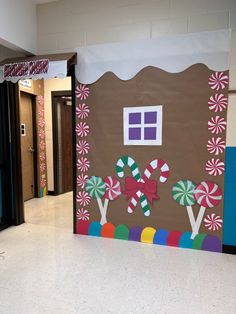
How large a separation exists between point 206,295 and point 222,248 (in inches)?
34.2

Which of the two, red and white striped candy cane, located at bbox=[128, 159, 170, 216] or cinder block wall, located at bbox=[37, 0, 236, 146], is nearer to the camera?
cinder block wall, located at bbox=[37, 0, 236, 146]

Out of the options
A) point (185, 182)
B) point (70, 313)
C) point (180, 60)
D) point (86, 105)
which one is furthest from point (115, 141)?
point (70, 313)

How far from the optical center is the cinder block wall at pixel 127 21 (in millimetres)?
2697

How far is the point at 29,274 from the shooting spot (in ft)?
7.88

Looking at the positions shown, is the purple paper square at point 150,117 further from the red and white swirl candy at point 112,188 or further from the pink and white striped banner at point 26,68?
the pink and white striped banner at point 26,68

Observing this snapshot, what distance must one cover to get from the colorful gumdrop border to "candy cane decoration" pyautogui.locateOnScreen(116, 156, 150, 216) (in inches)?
10.1

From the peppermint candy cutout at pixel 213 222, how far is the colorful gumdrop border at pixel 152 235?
10cm

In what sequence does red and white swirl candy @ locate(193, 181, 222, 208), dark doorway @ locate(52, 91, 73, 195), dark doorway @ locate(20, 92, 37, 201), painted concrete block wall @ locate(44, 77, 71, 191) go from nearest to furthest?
1. red and white swirl candy @ locate(193, 181, 222, 208)
2. dark doorway @ locate(20, 92, 37, 201)
3. painted concrete block wall @ locate(44, 77, 71, 191)
4. dark doorway @ locate(52, 91, 73, 195)

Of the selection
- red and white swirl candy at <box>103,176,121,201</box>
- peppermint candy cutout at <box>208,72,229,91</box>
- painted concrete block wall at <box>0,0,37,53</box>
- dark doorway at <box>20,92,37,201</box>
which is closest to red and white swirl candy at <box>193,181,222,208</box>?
red and white swirl candy at <box>103,176,121,201</box>

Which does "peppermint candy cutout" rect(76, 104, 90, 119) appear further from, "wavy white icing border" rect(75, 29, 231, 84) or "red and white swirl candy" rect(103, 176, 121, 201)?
"red and white swirl candy" rect(103, 176, 121, 201)

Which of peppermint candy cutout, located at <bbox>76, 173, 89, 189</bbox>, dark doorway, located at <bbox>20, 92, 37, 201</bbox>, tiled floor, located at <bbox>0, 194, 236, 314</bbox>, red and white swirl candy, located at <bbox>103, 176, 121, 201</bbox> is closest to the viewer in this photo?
tiled floor, located at <bbox>0, 194, 236, 314</bbox>

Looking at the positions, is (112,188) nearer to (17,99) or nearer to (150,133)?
(150,133)

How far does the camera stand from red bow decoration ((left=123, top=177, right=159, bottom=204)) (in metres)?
3.02

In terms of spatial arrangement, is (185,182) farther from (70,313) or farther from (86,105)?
(70,313)
